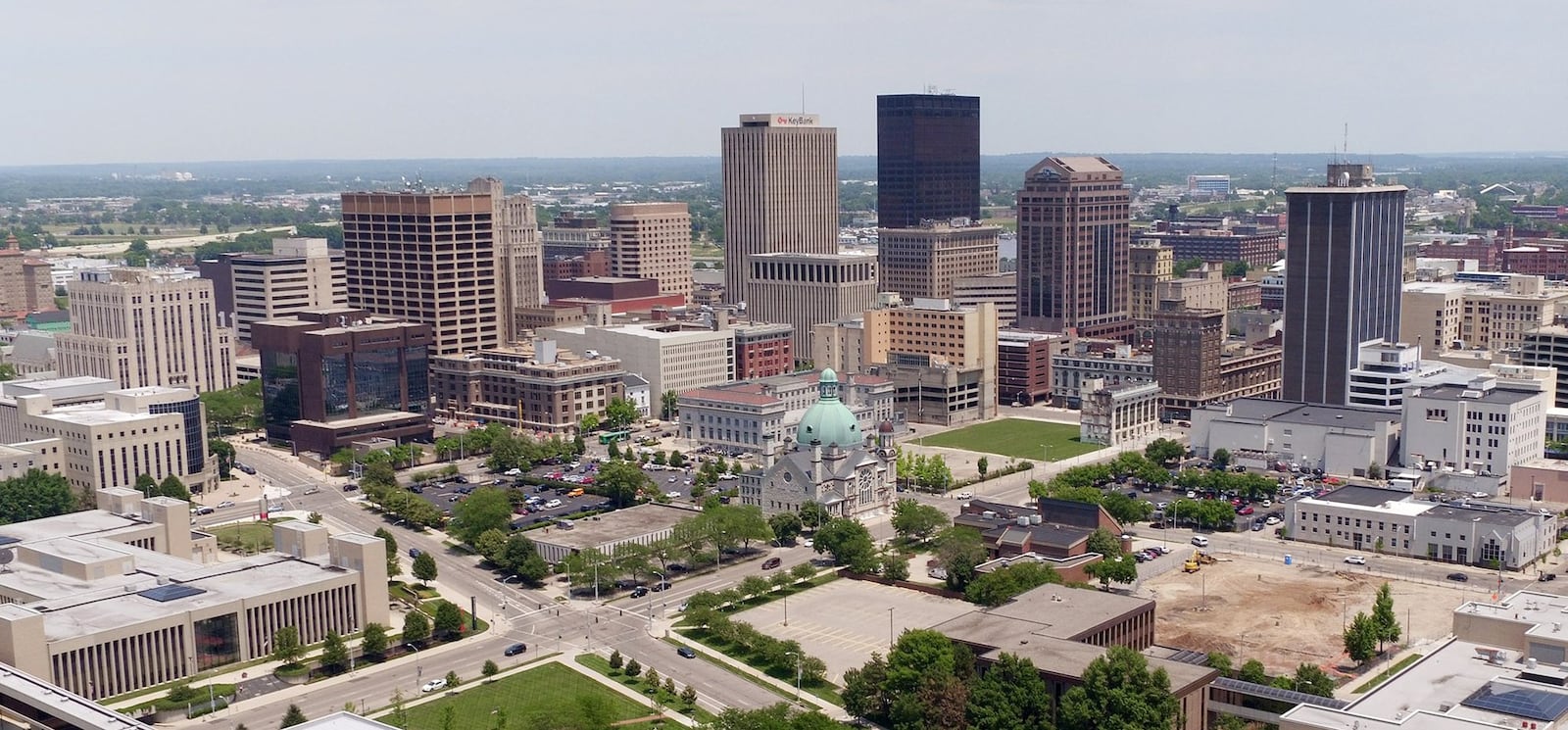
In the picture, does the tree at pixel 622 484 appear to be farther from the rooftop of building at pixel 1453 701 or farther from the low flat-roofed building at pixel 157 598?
the rooftop of building at pixel 1453 701

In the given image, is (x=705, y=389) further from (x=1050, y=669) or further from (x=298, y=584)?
(x=1050, y=669)

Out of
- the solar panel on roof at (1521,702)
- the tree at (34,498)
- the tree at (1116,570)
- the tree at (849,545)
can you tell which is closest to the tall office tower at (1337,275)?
the tree at (1116,570)

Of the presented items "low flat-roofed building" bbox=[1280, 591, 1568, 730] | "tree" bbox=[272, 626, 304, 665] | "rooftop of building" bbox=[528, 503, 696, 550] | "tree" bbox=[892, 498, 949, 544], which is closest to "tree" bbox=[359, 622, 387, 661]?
"tree" bbox=[272, 626, 304, 665]

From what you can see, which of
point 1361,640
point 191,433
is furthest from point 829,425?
point 191,433

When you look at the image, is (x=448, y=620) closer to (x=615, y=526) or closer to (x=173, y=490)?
(x=615, y=526)

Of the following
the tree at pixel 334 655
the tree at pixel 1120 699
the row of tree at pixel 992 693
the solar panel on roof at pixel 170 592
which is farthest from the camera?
the solar panel on roof at pixel 170 592
